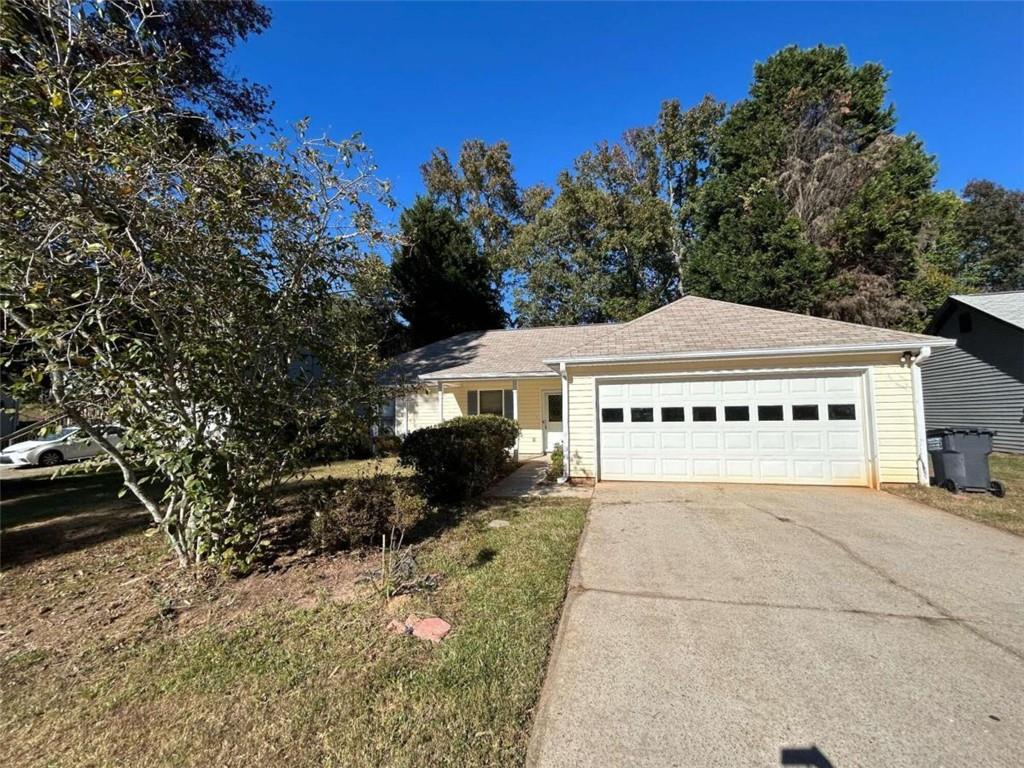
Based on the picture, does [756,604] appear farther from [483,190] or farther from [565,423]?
[483,190]

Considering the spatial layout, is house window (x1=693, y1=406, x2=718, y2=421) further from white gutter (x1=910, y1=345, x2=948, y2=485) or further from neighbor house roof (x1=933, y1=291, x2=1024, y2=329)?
neighbor house roof (x1=933, y1=291, x2=1024, y2=329)

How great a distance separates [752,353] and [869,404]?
2258 mm

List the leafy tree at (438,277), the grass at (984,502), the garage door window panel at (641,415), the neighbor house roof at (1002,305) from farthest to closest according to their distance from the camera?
the leafy tree at (438,277) → the neighbor house roof at (1002,305) → the garage door window panel at (641,415) → the grass at (984,502)

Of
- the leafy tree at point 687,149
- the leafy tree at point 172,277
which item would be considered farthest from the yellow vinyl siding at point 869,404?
the leafy tree at point 687,149

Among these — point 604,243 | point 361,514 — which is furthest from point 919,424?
point 604,243

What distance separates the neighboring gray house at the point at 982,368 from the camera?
11.9 m

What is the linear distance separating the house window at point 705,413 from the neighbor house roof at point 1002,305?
9225 millimetres

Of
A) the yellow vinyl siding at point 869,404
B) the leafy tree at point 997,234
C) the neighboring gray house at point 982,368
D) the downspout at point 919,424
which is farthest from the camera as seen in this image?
the leafy tree at point 997,234

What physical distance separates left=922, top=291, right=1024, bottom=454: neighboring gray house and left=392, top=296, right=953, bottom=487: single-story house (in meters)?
6.75

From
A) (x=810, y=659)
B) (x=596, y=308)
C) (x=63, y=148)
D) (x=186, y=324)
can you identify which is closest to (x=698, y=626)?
(x=810, y=659)

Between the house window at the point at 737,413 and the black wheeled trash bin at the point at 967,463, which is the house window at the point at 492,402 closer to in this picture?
the house window at the point at 737,413

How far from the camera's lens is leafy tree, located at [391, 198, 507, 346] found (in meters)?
22.4

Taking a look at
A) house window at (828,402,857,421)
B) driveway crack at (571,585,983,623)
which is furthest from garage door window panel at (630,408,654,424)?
driveway crack at (571,585,983,623)

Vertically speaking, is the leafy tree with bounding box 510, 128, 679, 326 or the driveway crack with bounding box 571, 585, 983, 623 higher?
the leafy tree with bounding box 510, 128, 679, 326
